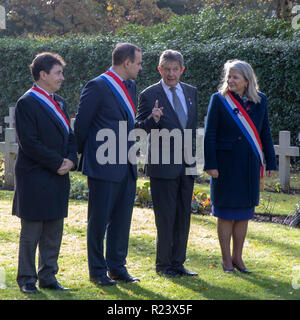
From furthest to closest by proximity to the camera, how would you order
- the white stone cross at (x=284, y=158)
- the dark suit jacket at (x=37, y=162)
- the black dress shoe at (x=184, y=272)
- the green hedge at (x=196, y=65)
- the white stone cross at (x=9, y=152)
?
the green hedge at (x=196, y=65)
the white stone cross at (x=9, y=152)
the white stone cross at (x=284, y=158)
the black dress shoe at (x=184, y=272)
the dark suit jacket at (x=37, y=162)

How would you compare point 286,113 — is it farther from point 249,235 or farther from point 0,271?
point 0,271

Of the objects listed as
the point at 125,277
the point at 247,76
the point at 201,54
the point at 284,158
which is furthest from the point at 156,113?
the point at 201,54

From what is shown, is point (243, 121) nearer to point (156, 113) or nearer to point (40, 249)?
point (156, 113)

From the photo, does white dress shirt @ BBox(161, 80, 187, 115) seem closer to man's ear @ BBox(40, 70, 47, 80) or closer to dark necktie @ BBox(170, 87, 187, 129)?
dark necktie @ BBox(170, 87, 187, 129)

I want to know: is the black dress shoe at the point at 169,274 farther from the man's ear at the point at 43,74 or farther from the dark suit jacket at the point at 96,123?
the man's ear at the point at 43,74

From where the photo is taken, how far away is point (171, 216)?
5777mm

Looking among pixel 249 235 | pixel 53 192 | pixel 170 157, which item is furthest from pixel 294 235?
pixel 53 192

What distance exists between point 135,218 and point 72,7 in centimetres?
1962

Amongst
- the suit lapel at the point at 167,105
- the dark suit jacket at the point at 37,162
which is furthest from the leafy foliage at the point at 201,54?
the dark suit jacket at the point at 37,162

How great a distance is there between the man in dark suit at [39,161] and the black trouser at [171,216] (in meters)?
0.97

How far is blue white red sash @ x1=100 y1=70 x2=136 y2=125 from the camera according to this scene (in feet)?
17.8

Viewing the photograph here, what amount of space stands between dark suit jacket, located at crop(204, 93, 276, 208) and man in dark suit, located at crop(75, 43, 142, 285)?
81cm

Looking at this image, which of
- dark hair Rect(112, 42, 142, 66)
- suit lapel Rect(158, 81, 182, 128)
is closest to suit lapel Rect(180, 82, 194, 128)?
suit lapel Rect(158, 81, 182, 128)

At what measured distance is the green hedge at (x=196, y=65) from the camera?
12.8 meters
